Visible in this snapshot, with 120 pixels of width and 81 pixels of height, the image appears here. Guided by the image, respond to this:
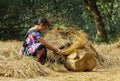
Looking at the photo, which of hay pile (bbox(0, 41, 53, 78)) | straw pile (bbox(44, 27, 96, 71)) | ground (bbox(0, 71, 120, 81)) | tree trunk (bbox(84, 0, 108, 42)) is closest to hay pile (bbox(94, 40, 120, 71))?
straw pile (bbox(44, 27, 96, 71))

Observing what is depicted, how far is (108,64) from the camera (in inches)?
356

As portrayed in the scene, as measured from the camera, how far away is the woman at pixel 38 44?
741cm

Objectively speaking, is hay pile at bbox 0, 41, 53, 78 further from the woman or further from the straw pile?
the straw pile

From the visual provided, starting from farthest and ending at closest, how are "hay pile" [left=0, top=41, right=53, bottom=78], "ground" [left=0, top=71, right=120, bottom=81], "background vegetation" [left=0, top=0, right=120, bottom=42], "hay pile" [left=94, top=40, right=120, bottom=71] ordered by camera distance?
1. "background vegetation" [left=0, top=0, right=120, bottom=42]
2. "hay pile" [left=94, top=40, right=120, bottom=71]
3. "hay pile" [left=0, top=41, right=53, bottom=78]
4. "ground" [left=0, top=71, right=120, bottom=81]

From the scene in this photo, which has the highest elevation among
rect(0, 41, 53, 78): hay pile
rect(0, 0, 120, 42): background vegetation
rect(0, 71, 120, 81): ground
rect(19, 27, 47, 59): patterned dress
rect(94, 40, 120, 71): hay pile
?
rect(19, 27, 47, 59): patterned dress

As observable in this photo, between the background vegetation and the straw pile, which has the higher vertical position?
the straw pile

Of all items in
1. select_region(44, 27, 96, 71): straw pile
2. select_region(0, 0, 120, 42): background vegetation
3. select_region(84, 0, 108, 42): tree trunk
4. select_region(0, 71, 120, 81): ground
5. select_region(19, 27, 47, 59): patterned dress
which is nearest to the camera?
select_region(0, 71, 120, 81): ground

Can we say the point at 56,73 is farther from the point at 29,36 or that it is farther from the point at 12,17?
the point at 12,17

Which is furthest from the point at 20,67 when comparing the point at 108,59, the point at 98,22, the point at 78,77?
the point at 98,22

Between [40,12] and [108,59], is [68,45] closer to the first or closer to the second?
[108,59]

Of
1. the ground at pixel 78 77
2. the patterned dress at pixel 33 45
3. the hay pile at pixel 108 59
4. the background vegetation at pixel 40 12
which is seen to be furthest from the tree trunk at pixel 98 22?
the ground at pixel 78 77

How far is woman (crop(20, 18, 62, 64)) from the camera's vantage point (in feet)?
24.3

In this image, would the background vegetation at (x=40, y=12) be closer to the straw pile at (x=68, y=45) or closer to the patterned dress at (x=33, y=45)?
the straw pile at (x=68, y=45)

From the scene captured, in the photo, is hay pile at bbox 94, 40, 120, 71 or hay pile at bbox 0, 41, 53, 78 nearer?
hay pile at bbox 0, 41, 53, 78
